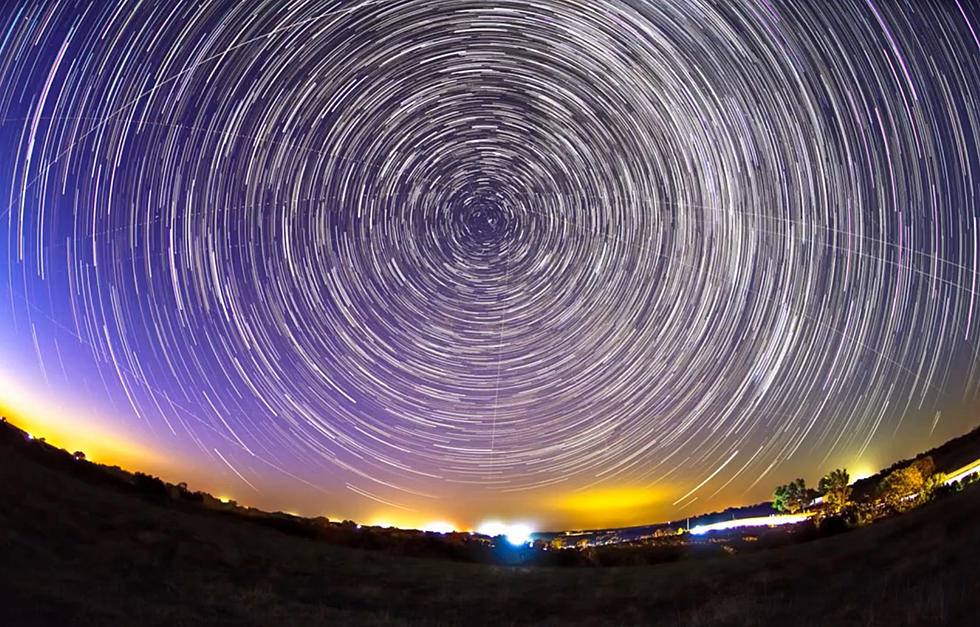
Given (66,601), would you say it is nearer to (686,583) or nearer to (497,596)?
(497,596)

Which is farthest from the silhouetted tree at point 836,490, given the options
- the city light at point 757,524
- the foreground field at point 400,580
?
the foreground field at point 400,580

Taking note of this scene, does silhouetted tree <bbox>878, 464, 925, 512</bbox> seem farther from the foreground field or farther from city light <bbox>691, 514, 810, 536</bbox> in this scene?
the foreground field

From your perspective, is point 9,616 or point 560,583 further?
point 560,583

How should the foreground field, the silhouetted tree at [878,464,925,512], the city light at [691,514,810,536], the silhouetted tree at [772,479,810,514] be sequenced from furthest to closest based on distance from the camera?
the silhouetted tree at [772,479,810,514]
the city light at [691,514,810,536]
the silhouetted tree at [878,464,925,512]
the foreground field

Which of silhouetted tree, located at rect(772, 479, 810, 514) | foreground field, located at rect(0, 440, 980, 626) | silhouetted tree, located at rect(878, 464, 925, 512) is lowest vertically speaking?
foreground field, located at rect(0, 440, 980, 626)

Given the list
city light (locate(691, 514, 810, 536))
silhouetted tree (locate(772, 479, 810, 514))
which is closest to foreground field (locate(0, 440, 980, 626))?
city light (locate(691, 514, 810, 536))

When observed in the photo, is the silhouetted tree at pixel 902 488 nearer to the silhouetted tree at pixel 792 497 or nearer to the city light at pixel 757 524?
the city light at pixel 757 524

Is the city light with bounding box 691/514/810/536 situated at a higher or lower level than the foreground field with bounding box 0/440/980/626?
higher

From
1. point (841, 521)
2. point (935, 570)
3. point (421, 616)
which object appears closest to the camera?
point (935, 570)

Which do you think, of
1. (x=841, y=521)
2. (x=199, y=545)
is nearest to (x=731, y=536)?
(x=841, y=521)
